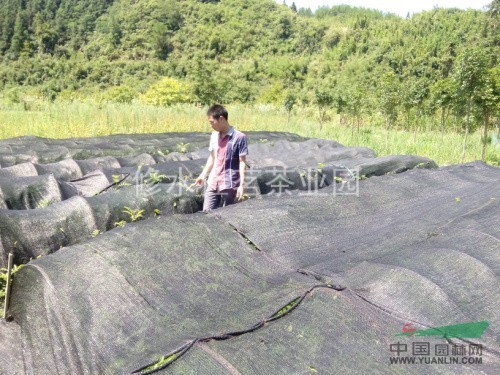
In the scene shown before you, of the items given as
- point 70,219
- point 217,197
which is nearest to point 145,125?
point 217,197

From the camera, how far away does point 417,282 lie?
2.35m

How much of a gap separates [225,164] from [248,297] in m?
1.53

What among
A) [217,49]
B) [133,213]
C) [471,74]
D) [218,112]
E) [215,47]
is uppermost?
[215,47]

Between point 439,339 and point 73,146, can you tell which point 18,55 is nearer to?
point 73,146

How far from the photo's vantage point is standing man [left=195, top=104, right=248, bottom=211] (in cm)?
361

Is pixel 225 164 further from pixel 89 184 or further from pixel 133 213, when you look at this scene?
pixel 89 184

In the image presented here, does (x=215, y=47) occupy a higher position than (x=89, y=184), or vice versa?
(x=215, y=47)

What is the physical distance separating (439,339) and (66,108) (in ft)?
37.5

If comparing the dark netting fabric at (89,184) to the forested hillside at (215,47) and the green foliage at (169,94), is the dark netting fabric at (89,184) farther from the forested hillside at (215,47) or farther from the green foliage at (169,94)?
the green foliage at (169,94)

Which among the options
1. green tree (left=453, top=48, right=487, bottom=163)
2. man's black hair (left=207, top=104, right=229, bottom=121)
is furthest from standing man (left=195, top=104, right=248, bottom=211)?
green tree (left=453, top=48, right=487, bottom=163)

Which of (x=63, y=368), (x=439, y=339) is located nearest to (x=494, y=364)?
(x=439, y=339)

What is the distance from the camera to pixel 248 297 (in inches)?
95.2

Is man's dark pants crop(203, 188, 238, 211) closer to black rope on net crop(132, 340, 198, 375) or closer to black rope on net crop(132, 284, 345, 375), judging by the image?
black rope on net crop(132, 284, 345, 375)

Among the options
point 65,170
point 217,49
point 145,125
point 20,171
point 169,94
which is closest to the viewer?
point 20,171
